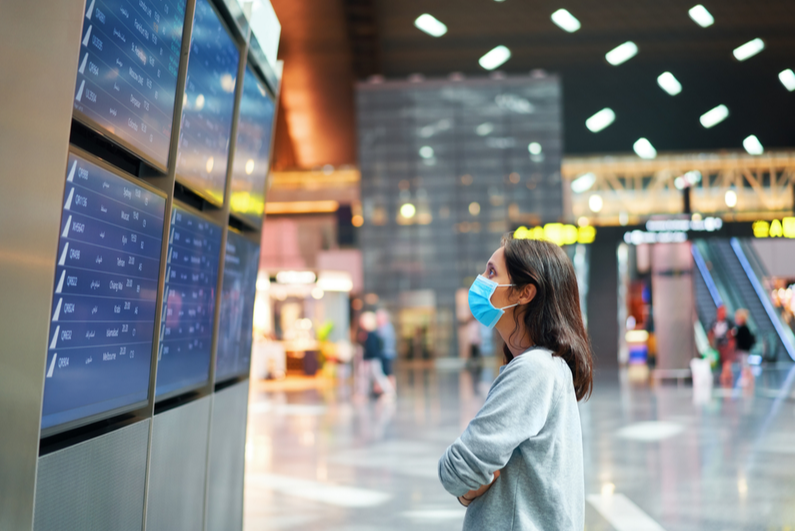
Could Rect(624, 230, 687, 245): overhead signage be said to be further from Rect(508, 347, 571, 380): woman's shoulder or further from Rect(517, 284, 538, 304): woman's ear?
Rect(508, 347, 571, 380): woman's shoulder

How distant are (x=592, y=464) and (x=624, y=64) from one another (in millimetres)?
25357

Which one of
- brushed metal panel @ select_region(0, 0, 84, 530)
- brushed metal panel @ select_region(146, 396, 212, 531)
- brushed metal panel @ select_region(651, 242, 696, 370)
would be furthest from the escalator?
brushed metal panel @ select_region(0, 0, 84, 530)

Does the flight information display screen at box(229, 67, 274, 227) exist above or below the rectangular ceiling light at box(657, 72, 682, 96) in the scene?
below

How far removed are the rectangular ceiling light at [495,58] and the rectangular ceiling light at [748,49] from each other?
8.72 m

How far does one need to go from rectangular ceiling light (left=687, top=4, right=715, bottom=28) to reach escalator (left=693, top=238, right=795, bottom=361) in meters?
7.91

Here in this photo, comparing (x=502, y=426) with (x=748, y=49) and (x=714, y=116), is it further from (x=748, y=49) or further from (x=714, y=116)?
(x=714, y=116)

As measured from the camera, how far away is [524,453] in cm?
192

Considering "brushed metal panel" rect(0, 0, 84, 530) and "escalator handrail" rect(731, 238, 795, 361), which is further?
"escalator handrail" rect(731, 238, 795, 361)

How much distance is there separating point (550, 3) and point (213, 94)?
949 inches

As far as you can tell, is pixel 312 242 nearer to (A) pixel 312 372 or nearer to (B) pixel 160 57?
(A) pixel 312 372

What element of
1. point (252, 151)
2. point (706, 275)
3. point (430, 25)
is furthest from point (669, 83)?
point (252, 151)

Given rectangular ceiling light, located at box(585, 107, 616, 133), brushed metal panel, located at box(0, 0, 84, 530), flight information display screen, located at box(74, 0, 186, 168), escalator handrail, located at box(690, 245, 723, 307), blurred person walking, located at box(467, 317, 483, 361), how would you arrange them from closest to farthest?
brushed metal panel, located at box(0, 0, 84, 530) < flight information display screen, located at box(74, 0, 186, 168) < blurred person walking, located at box(467, 317, 483, 361) < escalator handrail, located at box(690, 245, 723, 307) < rectangular ceiling light, located at box(585, 107, 616, 133)

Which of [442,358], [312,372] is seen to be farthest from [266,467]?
[442,358]

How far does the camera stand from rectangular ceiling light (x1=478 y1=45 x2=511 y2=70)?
98.1 ft
